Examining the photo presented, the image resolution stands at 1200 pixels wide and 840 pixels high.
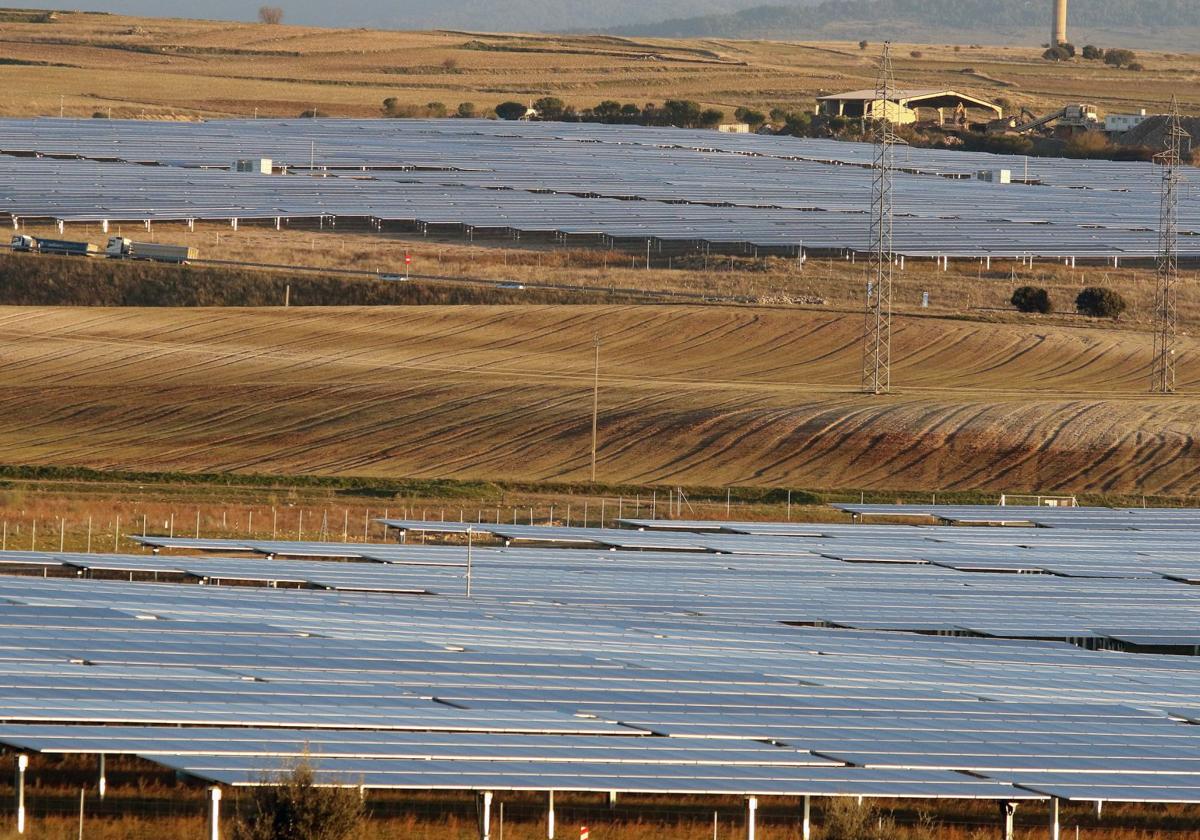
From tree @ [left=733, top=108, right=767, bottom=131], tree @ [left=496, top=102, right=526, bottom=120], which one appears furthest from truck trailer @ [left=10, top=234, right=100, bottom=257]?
tree @ [left=733, top=108, right=767, bottom=131]

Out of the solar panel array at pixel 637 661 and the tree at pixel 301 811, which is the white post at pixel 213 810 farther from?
the tree at pixel 301 811

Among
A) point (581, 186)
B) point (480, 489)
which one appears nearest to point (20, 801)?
point (480, 489)

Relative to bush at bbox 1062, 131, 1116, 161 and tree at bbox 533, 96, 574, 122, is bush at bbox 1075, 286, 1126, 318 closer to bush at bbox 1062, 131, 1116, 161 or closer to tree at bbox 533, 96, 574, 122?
bush at bbox 1062, 131, 1116, 161

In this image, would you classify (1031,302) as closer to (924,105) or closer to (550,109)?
(924,105)

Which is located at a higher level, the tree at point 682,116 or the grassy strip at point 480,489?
the tree at point 682,116

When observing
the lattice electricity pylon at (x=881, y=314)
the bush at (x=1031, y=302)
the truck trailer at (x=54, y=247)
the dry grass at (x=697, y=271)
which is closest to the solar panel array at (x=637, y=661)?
the lattice electricity pylon at (x=881, y=314)

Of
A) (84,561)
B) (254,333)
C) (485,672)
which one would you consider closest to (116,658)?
(485,672)

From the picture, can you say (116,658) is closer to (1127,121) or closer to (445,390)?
(445,390)
